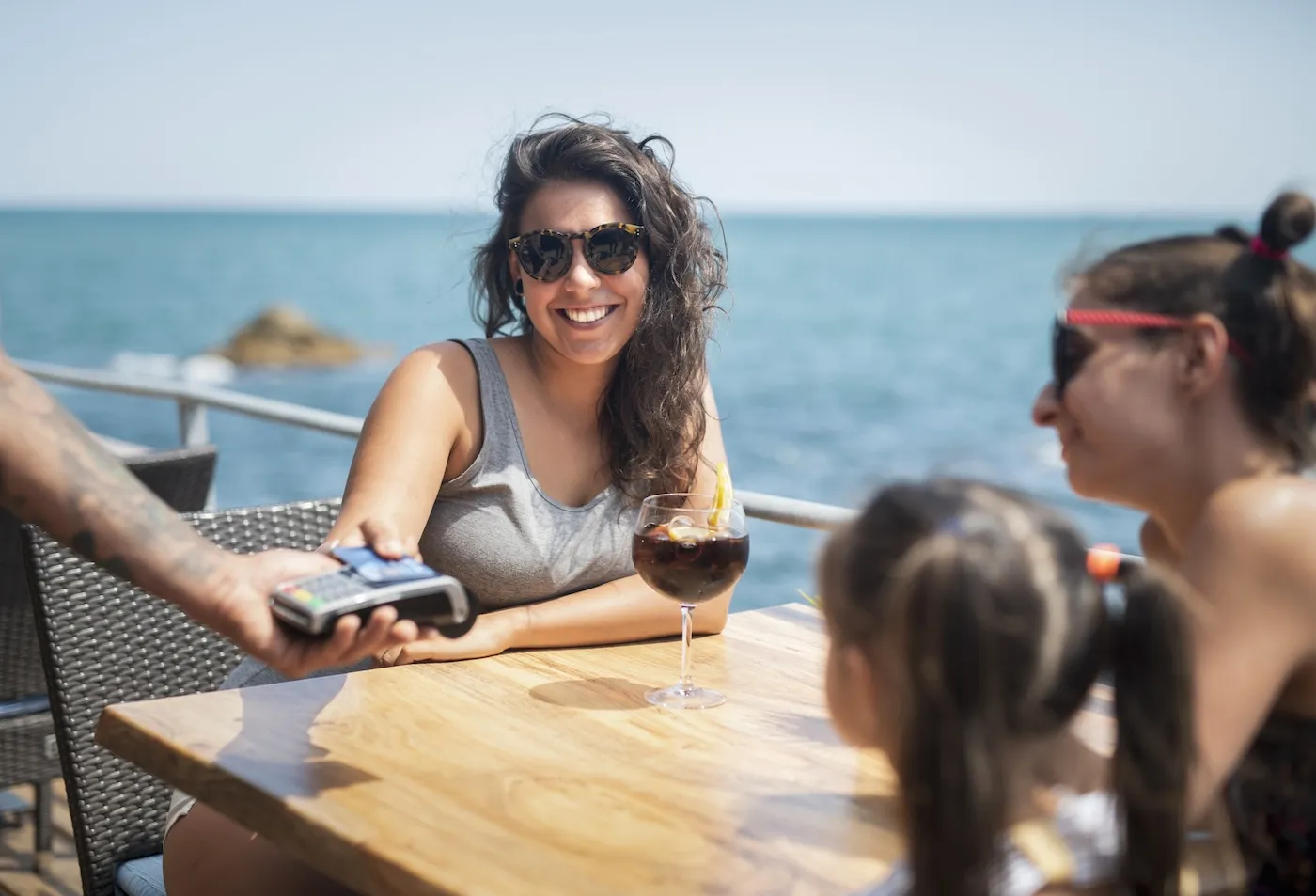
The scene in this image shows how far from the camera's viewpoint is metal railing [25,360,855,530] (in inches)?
105

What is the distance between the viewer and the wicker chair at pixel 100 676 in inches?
88.0

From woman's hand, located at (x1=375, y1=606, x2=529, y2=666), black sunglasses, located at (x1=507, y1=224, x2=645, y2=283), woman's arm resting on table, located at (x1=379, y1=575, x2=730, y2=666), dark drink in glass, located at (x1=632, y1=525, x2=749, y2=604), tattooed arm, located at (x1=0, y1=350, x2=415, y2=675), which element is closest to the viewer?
tattooed arm, located at (x1=0, y1=350, x2=415, y2=675)

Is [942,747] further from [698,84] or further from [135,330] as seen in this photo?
[698,84]

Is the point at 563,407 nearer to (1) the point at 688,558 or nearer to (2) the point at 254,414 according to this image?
(1) the point at 688,558

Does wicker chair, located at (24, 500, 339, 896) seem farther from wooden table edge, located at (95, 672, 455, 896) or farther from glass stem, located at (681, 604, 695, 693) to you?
glass stem, located at (681, 604, 695, 693)

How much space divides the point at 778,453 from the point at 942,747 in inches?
1217

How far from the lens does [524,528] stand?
8.02ft

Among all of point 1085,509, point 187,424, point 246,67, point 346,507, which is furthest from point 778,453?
point 246,67

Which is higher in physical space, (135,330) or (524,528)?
(524,528)

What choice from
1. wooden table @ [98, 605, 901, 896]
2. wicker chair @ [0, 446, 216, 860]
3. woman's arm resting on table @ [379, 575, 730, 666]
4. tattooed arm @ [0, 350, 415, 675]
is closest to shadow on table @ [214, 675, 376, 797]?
wooden table @ [98, 605, 901, 896]

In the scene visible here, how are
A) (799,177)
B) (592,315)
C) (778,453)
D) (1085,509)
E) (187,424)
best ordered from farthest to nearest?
(799,177), (778,453), (1085,509), (187,424), (592,315)

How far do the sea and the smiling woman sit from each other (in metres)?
0.19

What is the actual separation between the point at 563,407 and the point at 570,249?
1.04 ft

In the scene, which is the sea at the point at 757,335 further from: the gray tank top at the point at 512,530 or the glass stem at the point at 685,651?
the gray tank top at the point at 512,530
